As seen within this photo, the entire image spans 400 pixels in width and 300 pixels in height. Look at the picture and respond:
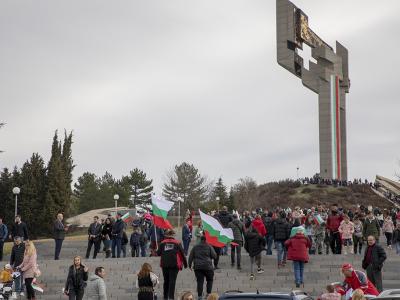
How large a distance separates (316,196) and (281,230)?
39.9 meters

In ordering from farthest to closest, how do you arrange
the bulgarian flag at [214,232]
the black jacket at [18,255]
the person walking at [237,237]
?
the person walking at [237,237]
the black jacket at [18,255]
the bulgarian flag at [214,232]

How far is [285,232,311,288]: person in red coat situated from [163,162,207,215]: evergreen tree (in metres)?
65.1

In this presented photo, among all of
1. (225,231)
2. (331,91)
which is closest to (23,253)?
(225,231)

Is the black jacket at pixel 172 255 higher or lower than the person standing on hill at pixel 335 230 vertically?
lower

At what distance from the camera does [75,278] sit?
1541 cm

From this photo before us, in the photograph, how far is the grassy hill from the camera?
60.2 metres

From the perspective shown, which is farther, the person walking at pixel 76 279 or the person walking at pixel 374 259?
the person walking at pixel 374 259

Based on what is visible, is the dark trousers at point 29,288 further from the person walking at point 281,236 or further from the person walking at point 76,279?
the person walking at point 281,236

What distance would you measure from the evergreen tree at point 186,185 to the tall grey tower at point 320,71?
72.0ft

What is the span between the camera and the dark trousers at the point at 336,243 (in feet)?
79.3

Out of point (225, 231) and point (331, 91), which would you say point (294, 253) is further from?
point (331, 91)

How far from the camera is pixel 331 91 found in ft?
215

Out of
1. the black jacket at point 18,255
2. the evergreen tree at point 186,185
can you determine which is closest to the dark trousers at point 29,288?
the black jacket at point 18,255

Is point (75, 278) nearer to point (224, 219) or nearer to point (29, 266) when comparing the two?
point (29, 266)
